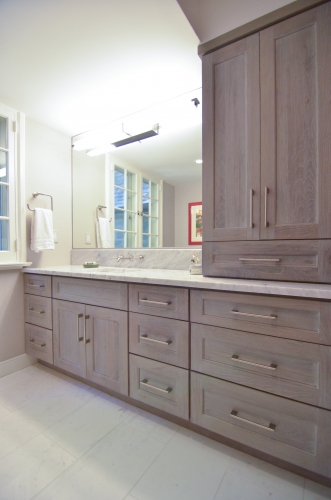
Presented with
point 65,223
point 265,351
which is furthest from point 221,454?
point 65,223

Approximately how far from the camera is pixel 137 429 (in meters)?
1.30

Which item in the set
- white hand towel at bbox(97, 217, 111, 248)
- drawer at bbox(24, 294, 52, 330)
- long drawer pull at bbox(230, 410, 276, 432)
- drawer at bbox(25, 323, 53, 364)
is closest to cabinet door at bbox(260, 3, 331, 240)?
long drawer pull at bbox(230, 410, 276, 432)

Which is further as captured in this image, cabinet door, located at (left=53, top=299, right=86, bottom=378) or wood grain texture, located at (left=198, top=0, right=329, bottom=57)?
cabinet door, located at (left=53, top=299, right=86, bottom=378)

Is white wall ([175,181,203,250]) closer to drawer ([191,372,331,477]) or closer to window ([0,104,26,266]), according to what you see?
drawer ([191,372,331,477])

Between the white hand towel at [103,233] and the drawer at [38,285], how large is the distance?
626 mm

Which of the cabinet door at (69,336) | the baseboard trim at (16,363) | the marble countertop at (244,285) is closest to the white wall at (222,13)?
the marble countertop at (244,285)

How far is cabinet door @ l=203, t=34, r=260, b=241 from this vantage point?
1.18 meters

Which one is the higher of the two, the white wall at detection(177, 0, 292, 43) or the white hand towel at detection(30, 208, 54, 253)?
the white wall at detection(177, 0, 292, 43)

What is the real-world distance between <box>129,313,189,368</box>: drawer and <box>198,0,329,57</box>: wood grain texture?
1.50 metres

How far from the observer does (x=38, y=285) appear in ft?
6.23

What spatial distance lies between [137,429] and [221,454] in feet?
1.52

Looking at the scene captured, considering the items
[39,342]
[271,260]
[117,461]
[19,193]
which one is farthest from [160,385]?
[19,193]

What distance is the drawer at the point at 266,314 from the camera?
92cm

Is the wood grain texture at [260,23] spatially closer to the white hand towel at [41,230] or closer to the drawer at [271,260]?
the drawer at [271,260]
